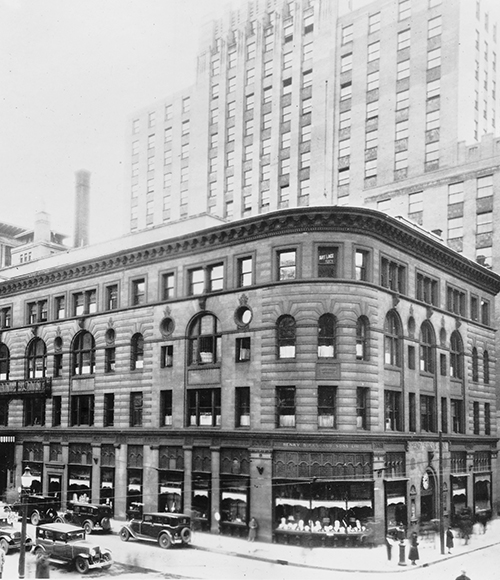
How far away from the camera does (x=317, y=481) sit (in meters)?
37.2

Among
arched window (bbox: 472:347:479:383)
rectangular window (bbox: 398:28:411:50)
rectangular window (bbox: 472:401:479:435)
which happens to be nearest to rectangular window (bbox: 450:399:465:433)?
rectangular window (bbox: 472:401:479:435)

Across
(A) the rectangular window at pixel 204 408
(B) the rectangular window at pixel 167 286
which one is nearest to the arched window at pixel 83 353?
(B) the rectangular window at pixel 167 286

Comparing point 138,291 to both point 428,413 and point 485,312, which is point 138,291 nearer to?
point 428,413

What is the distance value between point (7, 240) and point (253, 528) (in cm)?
6187

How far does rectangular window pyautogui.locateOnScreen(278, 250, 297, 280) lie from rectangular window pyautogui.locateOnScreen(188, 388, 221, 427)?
793 cm

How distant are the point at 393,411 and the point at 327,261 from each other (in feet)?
31.7

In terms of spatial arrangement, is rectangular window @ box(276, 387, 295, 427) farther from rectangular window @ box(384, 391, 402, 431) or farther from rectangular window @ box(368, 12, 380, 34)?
rectangular window @ box(368, 12, 380, 34)

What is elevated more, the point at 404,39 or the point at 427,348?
Result: the point at 404,39

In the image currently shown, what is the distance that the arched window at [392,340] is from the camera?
4175 centimetres

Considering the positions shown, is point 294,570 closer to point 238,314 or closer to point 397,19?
point 238,314

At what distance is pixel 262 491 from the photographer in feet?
128

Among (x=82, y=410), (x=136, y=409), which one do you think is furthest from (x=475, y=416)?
(x=82, y=410)

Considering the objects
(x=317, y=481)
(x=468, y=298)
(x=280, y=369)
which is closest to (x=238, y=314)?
(x=280, y=369)

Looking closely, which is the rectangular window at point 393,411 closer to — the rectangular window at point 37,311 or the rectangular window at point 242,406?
the rectangular window at point 242,406
